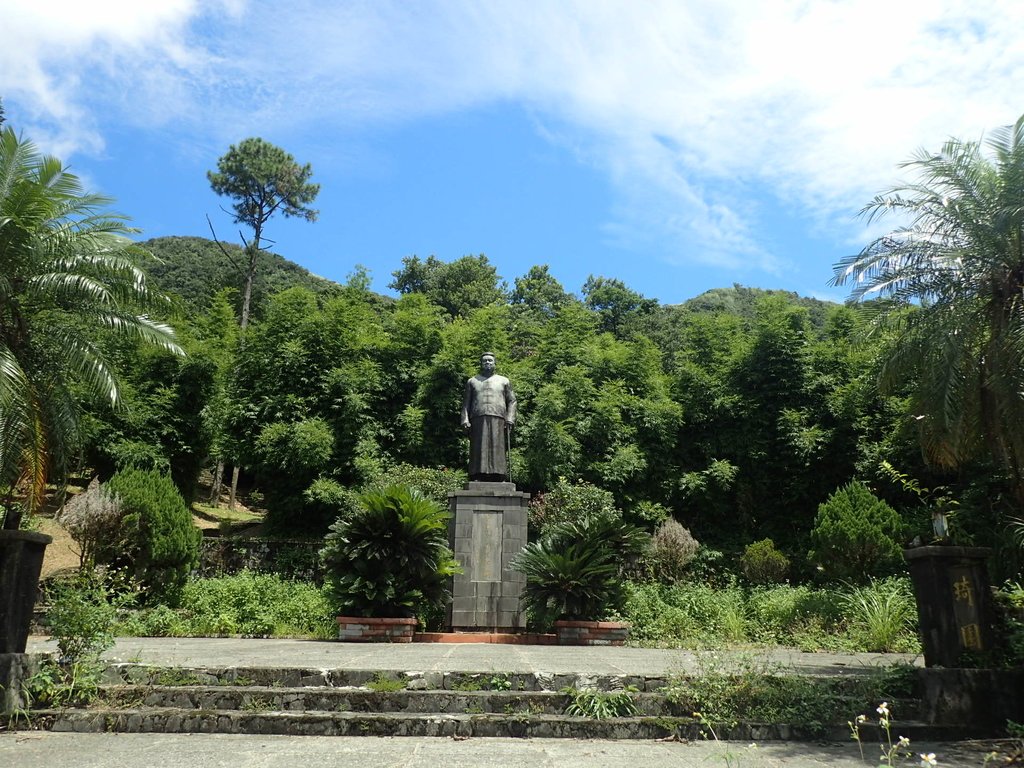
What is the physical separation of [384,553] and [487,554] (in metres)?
1.99

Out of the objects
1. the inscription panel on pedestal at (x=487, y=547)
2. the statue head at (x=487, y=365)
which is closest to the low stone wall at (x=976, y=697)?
the inscription panel on pedestal at (x=487, y=547)

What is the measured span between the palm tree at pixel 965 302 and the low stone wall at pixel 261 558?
12085 millimetres

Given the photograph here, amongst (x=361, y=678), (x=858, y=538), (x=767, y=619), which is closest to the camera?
(x=361, y=678)

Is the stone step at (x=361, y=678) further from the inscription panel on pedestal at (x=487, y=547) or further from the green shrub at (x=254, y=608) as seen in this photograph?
the inscription panel on pedestal at (x=487, y=547)

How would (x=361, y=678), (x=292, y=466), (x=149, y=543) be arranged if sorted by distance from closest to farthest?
(x=361, y=678) → (x=149, y=543) → (x=292, y=466)

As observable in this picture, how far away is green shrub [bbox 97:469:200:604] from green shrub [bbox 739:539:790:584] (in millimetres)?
10707

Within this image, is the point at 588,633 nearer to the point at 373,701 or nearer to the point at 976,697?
the point at 373,701

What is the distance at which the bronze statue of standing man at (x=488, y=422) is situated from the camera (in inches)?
474

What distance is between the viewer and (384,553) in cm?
991

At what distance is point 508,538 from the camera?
11438mm

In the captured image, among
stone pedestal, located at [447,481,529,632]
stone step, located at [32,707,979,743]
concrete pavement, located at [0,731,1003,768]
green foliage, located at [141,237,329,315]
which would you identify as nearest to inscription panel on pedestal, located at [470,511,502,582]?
stone pedestal, located at [447,481,529,632]

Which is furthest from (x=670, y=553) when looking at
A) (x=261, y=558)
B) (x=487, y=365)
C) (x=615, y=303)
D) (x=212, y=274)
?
(x=212, y=274)

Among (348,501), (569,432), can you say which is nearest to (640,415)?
(569,432)

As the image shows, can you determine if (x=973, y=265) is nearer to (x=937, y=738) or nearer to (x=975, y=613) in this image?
(x=975, y=613)
